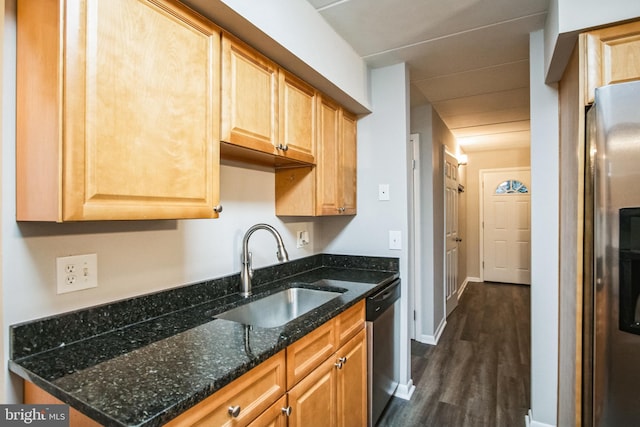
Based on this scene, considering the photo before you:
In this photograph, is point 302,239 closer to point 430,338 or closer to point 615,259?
point 615,259

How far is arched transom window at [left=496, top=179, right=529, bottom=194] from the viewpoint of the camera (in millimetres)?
5602

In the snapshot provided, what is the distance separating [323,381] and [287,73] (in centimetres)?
152

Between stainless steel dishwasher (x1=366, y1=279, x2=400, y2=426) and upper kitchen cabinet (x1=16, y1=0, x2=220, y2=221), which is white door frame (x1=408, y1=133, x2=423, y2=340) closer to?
stainless steel dishwasher (x1=366, y1=279, x2=400, y2=426)

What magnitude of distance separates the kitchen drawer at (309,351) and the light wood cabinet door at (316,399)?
0.03 metres

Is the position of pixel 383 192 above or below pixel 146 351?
above

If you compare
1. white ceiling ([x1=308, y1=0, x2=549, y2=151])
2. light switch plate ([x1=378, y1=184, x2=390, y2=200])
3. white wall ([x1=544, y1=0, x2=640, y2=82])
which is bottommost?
light switch plate ([x1=378, y1=184, x2=390, y2=200])

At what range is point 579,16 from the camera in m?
1.33

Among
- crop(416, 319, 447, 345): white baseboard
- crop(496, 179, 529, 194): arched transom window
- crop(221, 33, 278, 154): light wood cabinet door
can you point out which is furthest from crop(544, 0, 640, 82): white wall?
crop(496, 179, 529, 194): arched transom window

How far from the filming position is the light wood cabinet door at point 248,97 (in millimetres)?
1316

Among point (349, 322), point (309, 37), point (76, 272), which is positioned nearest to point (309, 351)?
point (349, 322)

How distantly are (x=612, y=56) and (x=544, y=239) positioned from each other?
99cm

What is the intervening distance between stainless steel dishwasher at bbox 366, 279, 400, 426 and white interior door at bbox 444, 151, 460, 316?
1.93 m

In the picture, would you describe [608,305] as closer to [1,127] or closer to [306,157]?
[306,157]

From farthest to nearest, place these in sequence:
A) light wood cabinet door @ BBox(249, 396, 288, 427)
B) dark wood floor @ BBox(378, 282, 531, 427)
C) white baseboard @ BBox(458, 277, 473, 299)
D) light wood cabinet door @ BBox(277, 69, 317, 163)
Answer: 1. white baseboard @ BBox(458, 277, 473, 299)
2. dark wood floor @ BBox(378, 282, 531, 427)
3. light wood cabinet door @ BBox(277, 69, 317, 163)
4. light wood cabinet door @ BBox(249, 396, 288, 427)
